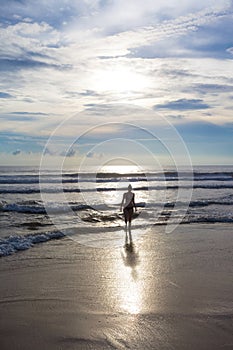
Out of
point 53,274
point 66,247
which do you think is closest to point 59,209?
point 66,247

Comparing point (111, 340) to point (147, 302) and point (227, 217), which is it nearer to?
point (147, 302)

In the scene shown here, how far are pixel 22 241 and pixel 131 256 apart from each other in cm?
355

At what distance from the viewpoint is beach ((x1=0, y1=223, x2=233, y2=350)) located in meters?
5.12

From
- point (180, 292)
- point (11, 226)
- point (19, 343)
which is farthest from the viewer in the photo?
point (11, 226)

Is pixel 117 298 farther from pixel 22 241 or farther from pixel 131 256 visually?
pixel 22 241

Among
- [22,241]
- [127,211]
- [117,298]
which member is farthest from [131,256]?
[127,211]

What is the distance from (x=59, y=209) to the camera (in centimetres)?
2114

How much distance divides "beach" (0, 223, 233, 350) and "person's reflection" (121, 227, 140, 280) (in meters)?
0.03

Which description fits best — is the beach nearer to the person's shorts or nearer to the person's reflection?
the person's reflection

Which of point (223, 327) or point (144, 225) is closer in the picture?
point (223, 327)

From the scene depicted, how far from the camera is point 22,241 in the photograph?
11.6 m

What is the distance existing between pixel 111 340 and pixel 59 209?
16.4 metres

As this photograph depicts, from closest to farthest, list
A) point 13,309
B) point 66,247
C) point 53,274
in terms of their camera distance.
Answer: point 13,309
point 53,274
point 66,247

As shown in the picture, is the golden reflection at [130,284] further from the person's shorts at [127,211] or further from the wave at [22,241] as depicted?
the person's shorts at [127,211]
